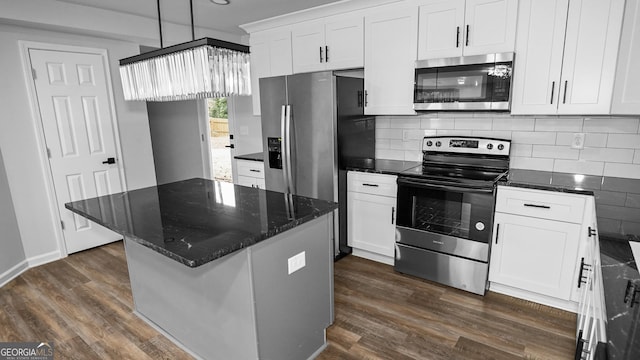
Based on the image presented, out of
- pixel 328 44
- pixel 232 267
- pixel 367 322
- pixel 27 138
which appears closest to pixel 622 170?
pixel 367 322

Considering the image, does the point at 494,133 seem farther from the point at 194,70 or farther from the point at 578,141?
the point at 194,70

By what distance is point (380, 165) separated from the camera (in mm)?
3314

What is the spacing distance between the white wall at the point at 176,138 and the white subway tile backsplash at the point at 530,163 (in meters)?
4.53

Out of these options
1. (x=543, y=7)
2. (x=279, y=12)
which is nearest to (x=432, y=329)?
(x=543, y=7)

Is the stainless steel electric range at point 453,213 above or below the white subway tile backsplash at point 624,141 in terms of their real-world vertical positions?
below

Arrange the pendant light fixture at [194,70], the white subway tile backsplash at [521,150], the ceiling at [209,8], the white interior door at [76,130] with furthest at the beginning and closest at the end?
the white interior door at [76,130], the ceiling at [209,8], the white subway tile backsplash at [521,150], the pendant light fixture at [194,70]

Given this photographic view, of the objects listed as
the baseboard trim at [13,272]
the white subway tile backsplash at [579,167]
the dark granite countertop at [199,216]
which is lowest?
the baseboard trim at [13,272]

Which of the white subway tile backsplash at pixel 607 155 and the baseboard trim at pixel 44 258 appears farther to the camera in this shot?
the baseboard trim at pixel 44 258

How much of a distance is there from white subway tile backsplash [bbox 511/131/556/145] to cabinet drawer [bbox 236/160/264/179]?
99.6 inches

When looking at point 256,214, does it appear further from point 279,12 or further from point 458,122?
point 279,12

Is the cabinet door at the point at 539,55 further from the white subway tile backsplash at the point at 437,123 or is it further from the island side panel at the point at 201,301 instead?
the island side panel at the point at 201,301

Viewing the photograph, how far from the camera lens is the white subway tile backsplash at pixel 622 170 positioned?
2.52 meters

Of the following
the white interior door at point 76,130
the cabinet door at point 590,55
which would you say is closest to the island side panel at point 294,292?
the cabinet door at point 590,55

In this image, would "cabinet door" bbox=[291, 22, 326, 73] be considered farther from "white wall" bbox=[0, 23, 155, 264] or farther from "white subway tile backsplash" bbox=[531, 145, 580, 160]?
"white subway tile backsplash" bbox=[531, 145, 580, 160]
